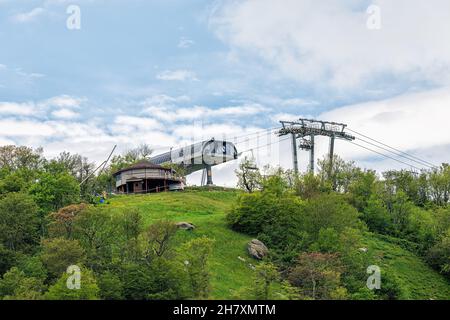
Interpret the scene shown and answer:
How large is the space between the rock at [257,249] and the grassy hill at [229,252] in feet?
2.35

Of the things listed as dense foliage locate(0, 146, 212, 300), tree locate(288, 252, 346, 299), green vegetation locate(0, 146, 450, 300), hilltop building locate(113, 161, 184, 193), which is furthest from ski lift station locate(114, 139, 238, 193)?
tree locate(288, 252, 346, 299)

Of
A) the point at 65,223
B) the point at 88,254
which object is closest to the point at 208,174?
the point at 65,223

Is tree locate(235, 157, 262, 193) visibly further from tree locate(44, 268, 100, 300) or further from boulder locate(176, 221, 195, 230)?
tree locate(44, 268, 100, 300)

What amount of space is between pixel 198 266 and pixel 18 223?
20.1 meters

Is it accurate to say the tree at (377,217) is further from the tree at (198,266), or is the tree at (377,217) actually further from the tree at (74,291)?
the tree at (74,291)

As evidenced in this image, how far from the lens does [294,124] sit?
93.9 m

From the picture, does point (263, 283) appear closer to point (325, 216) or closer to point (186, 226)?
point (186, 226)

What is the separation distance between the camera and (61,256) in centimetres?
4612

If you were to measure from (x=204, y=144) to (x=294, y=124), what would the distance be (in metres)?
24.2

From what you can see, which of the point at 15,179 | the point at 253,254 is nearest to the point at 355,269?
the point at 253,254

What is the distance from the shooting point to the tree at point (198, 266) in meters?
42.8

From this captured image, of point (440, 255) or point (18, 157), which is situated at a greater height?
point (18, 157)

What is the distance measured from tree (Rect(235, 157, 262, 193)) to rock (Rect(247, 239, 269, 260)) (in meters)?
23.8

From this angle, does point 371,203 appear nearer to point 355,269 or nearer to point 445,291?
point 445,291
